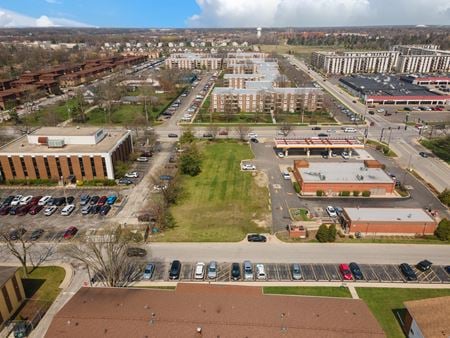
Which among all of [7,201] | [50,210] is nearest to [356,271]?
[50,210]

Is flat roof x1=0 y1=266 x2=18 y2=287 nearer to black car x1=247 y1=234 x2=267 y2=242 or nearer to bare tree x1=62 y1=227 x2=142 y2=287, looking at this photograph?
bare tree x1=62 y1=227 x2=142 y2=287

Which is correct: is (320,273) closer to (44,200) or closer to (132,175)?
(132,175)

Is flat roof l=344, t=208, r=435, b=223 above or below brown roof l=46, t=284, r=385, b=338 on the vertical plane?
below

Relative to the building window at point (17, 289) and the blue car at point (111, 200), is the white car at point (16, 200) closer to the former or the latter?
the blue car at point (111, 200)

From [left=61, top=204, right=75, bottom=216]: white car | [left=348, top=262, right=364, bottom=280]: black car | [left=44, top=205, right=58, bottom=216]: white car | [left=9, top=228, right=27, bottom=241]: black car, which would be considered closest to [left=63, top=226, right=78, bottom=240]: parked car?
[left=61, top=204, right=75, bottom=216]: white car

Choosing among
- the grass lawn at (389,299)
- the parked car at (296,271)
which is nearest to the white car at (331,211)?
the parked car at (296,271)

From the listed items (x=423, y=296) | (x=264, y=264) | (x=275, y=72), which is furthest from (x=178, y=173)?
(x=275, y=72)
